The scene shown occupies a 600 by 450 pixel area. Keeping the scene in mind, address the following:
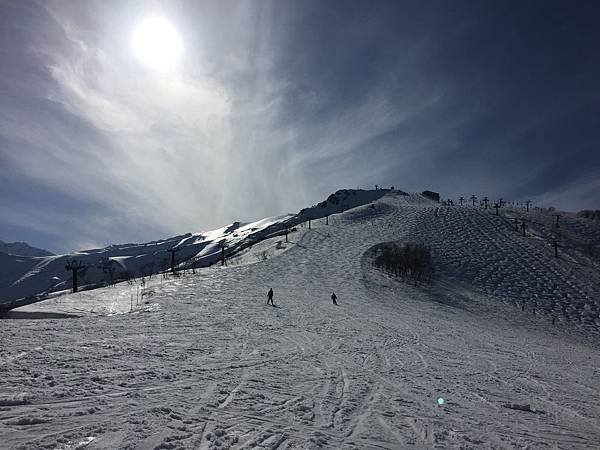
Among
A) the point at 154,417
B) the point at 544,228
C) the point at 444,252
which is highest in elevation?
the point at 544,228

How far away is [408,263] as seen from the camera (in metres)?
49.0

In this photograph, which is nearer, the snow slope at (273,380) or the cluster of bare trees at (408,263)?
the snow slope at (273,380)

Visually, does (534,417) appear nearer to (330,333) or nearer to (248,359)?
(248,359)

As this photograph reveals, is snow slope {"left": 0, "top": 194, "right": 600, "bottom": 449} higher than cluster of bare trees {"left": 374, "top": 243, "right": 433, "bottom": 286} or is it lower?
lower

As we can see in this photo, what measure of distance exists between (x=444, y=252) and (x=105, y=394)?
61036mm

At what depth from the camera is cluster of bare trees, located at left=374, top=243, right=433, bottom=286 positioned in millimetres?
47741

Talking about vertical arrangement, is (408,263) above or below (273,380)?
above

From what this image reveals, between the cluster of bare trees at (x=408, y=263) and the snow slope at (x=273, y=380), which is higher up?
the cluster of bare trees at (x=408, y=263)

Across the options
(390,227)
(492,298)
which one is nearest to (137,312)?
(492,298)

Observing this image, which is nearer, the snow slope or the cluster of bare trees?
the snow slope

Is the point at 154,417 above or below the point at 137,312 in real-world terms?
below

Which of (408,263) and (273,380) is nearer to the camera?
(273,380)

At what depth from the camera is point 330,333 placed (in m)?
17.5

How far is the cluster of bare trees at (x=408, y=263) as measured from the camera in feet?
157
